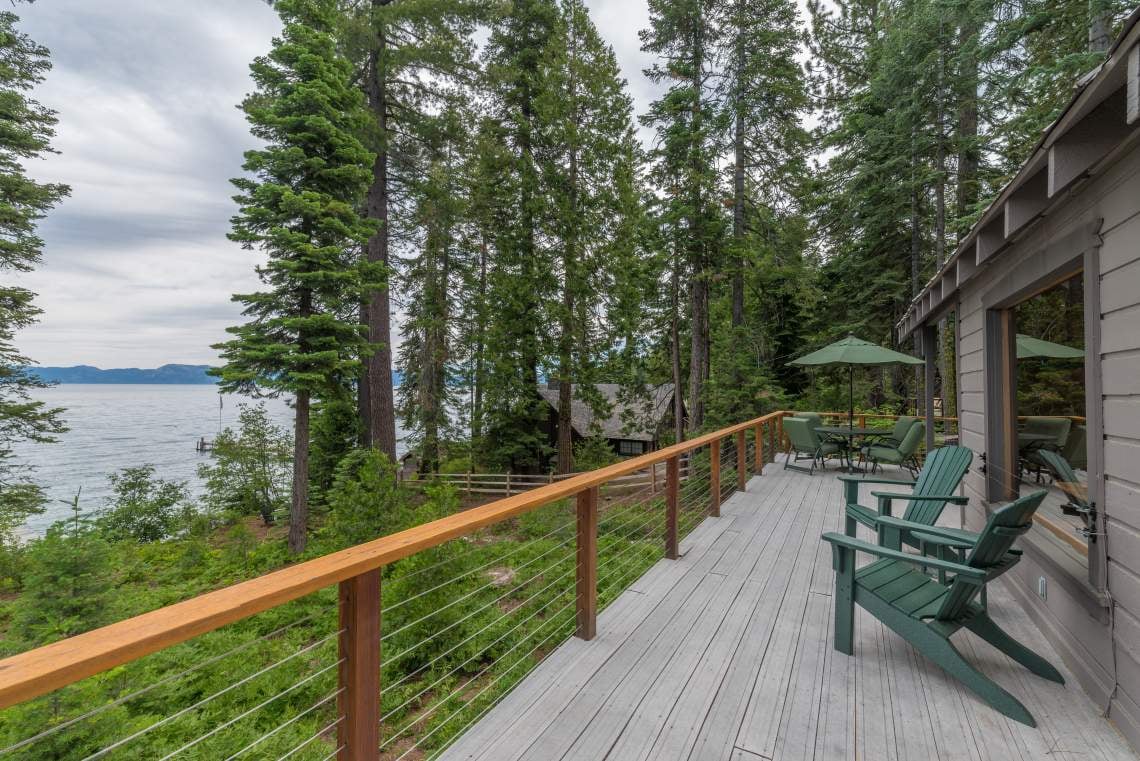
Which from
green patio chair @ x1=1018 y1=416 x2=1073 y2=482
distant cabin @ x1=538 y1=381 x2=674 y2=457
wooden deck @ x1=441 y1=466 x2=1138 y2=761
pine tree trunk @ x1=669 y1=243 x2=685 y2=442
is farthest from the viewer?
distant cabin @ x1=538 y1=381 x2=674 y2=457

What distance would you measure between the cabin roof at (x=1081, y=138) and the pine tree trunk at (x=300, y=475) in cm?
958

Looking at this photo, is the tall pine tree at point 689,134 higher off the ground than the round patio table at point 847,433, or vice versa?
the tall pine tree at point 689,134

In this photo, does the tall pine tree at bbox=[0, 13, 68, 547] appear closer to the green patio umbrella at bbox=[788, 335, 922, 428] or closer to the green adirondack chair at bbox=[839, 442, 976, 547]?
the green adirondack chair at bbox=[839, 442, 976, 547]

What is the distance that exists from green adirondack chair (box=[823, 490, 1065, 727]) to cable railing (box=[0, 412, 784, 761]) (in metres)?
1.30

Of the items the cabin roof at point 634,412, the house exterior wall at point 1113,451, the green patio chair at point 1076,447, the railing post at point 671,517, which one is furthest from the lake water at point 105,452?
the green patio chair at point 1076,447

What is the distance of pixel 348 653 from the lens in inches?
57.6

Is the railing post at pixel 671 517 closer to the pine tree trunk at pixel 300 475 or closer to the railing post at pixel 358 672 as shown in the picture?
the railing post at pixel 358 672

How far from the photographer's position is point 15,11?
32.1ft

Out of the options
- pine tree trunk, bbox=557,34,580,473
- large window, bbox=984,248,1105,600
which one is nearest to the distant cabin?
pine tree trunk, bbox=557,34,580,473

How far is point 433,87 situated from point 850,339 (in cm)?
958

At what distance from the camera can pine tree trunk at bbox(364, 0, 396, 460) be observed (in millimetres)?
10547

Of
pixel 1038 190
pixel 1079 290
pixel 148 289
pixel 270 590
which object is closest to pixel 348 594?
pixel 270 590

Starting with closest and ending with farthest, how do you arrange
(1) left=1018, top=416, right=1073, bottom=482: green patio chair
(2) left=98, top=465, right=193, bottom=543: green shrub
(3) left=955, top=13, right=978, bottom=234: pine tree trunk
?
1. (1) left=1018, top=416, right=1073, bottom=482: green patio chair
2. (3) left=955, top=13, right=978, bottom=234: pine tree trunk
3. (2) left=98, top=465, right=193, bottom=543: green shrub

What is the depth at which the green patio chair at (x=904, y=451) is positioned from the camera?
6500 millimetres
